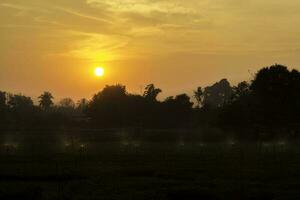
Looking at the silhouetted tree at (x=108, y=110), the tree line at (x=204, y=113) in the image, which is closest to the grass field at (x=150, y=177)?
the tree line at (x=204, y=113)

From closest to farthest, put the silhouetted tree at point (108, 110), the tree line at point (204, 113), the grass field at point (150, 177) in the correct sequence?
1. the grass field at point (150, 177)
2. the tree line at point (204, 113)
3. the silhouetted tree at point (108, 110)

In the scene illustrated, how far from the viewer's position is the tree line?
3531 inches

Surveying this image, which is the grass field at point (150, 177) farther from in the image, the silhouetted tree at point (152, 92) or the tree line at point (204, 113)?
the silhouetted tree at point (152, 92)

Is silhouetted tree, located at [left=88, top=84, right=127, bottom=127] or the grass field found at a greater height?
silhouetted tree, located at [left=88, top=84, right=127, bottom=127]

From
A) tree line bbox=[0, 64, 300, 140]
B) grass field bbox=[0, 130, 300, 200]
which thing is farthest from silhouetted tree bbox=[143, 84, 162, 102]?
grass field bbox=[0, 130, 300, 200]

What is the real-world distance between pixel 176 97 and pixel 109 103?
1854cm

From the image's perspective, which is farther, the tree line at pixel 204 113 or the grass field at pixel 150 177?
the tree line at pixel 204 113

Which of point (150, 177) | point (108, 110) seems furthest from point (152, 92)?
point (150, 177)

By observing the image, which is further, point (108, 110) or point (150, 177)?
point (108, 110)

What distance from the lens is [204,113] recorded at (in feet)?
436

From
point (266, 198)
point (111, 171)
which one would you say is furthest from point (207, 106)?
point (266, 198)

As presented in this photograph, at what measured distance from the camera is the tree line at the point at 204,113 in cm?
8969

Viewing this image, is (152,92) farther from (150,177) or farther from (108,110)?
(150,177)

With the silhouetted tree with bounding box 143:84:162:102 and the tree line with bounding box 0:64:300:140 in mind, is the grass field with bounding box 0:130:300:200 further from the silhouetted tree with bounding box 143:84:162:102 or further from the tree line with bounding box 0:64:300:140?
the silhouetted tree with bounding box 143:84:162:102
